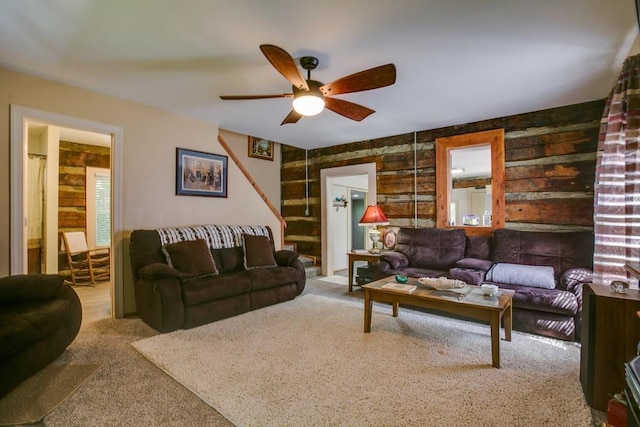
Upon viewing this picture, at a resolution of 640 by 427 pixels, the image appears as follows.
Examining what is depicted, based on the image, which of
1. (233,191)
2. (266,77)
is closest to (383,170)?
(233,191)

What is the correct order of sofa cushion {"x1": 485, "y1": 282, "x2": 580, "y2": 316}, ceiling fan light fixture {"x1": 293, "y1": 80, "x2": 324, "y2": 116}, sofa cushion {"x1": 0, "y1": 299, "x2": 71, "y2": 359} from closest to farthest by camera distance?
sofa cushion {"x1": 0, "y1": 299, "x2": 71, "y2": 359}, ceiling fan light fixture {"x1": 293, "y1": 80, "x2": 324, "y2": 116}, sofa cushion {"x1": 485, "y1": 282, "x2": 580, "y2": 316}

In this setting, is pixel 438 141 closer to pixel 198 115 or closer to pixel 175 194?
pixel 198 115

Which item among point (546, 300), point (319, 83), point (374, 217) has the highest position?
point (319, 83)

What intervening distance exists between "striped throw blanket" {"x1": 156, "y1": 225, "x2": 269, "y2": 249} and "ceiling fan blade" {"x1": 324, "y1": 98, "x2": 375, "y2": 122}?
2.18 m

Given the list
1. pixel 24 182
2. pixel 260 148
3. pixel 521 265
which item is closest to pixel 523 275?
pixel 521 265

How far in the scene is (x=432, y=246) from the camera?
4.20 meters

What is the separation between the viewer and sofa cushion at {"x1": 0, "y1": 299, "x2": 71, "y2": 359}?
1.90m

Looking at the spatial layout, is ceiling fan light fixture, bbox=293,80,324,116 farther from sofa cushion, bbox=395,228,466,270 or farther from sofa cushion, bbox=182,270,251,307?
sofa cushion, bbox=395,228,466,270

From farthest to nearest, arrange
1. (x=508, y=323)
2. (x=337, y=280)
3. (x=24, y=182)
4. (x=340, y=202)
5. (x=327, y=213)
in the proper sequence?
1. (x=340, y=202)
2. (x=327, y=213)
3. (x=337, y=280)
4. (x=24, y=182)
5. (x=508, y=323)

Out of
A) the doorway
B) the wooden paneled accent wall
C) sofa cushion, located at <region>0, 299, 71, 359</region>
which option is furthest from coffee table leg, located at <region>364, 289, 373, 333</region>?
the wooden paneled accent wall

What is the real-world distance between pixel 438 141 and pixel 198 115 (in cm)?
335

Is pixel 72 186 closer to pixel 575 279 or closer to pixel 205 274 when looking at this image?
pixel 205 274

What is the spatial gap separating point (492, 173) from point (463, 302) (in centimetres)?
239

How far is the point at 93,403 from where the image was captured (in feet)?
6.12
